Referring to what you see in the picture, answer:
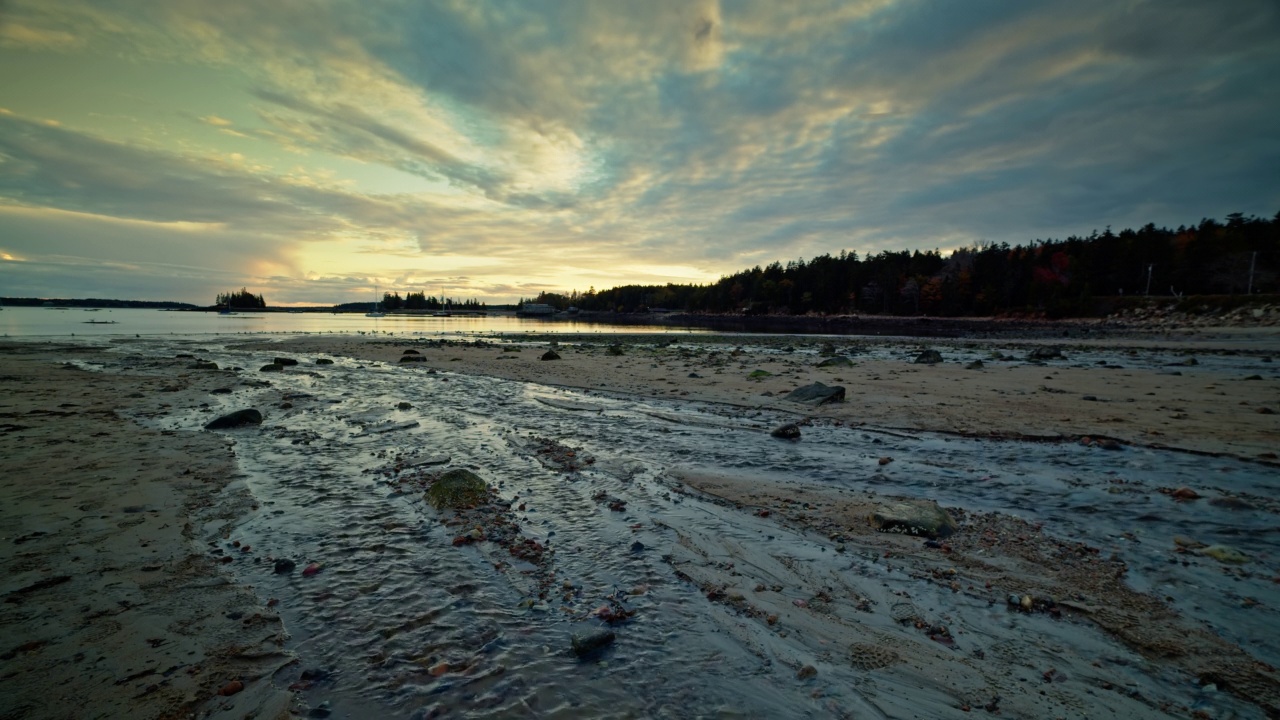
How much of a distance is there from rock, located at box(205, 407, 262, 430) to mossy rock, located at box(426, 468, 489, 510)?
7482 millimetres

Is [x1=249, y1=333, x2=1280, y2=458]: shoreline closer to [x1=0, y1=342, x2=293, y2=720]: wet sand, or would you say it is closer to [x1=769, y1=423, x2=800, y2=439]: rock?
[x1=769, y1=423, x2=800, y2=439]: rock

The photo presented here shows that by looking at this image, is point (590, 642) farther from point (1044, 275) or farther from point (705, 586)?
point (1044, 275)

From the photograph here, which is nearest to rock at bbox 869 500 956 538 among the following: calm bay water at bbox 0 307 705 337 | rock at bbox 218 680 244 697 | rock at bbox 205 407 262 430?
rock at bbox 218 680 244 697

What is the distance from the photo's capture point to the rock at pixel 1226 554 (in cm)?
520

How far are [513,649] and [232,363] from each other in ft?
102

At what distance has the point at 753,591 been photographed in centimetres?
484

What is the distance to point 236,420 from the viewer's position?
Answer: 37.8 ft

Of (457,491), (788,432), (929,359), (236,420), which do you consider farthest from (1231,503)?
(929,359)

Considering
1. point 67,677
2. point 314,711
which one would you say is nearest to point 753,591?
point 314,711

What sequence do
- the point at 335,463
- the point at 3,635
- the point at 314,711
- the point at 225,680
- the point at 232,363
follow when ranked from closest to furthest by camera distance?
1. the point at 314,711
2. the point at 225,680
3. the point at 3,635
4. the point at 335,463
5. the point at 232,363

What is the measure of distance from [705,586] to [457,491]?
403 cm

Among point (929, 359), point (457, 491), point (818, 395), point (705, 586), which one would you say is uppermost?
point (929, 359)

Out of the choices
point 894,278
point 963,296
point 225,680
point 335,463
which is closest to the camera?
point 225,680

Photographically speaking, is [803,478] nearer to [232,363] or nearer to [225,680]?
[225,680]
